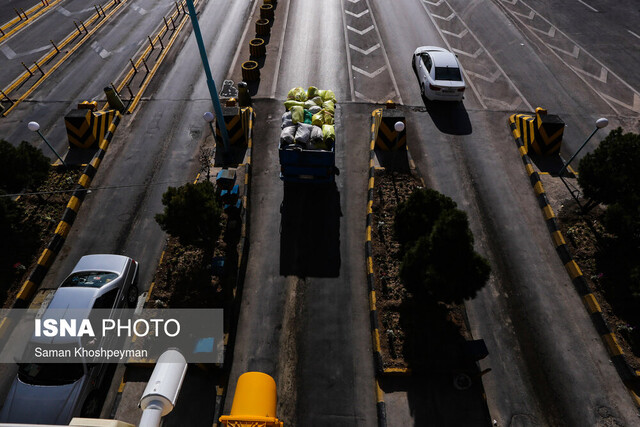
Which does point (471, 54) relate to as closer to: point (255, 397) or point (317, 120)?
point (317, 120)

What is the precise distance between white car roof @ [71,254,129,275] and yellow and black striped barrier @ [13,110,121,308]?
7.44ft

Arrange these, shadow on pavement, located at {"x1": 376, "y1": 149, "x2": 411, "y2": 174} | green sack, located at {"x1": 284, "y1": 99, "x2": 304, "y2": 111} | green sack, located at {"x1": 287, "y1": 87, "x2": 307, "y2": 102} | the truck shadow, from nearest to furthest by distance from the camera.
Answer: the truck shadow → green sack, located at {"x1": 284, "y1": 99, "x2": 304, "y2": 111} → shadow on pavement, located at {"x1": 376, "y1": 149, "x2": 411, "y2": 174} → green sack, located at {"x1": 287, "y1": 87, "x2": 307, "y2": 102}

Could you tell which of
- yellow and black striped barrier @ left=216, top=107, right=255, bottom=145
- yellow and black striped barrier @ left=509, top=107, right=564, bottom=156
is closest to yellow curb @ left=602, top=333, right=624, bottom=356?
yellow and black striped barrier @ left=509, top=107, right=564, bottom=156

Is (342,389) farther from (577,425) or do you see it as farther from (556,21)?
(556,21)

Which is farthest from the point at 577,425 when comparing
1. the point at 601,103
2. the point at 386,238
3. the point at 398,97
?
the point at 601,103

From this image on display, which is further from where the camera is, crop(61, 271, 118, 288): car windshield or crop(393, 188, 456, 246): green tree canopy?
crop(61, 271, 118, 288): car windshield

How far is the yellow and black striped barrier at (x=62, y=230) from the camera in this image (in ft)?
40.5

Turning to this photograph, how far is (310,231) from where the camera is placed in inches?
562

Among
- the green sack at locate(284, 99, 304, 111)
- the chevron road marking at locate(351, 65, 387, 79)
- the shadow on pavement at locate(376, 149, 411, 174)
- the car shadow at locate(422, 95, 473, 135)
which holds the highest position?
the green sack at locate(284, 99, 304, 111)

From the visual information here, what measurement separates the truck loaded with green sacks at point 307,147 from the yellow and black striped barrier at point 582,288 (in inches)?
364

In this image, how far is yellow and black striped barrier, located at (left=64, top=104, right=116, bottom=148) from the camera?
1700 centimetres

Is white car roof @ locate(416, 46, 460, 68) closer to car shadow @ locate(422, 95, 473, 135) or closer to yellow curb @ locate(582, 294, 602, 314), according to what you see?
car shadow @ locate(422, 95, 473, 135)

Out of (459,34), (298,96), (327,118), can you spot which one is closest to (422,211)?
(327,118)

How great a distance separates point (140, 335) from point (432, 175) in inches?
533
